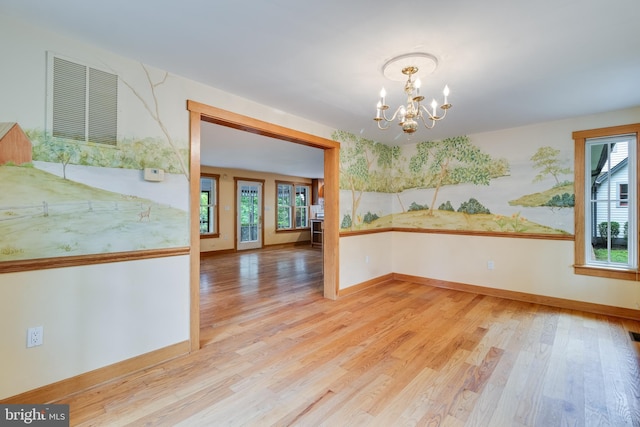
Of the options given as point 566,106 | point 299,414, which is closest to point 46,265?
point 299,414

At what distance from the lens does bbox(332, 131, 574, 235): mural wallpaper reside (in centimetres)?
370

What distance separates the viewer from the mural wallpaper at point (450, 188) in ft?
12.1

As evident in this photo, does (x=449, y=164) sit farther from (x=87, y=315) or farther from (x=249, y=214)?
(x=249, y=214)

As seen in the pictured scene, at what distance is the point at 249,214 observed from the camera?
8.64 meters

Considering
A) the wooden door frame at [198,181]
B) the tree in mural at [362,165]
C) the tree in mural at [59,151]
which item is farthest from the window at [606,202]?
the tree in mural at [59,151]

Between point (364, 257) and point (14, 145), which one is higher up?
point (14, 145)

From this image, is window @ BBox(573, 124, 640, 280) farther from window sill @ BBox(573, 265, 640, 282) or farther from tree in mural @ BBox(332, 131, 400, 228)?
tree in mural @ BBox(332, 131, 400, 228)

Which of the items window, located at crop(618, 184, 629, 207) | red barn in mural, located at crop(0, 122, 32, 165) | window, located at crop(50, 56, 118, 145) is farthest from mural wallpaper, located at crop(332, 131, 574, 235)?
red barn in mural, located at crop(0, 122, 32, 165)

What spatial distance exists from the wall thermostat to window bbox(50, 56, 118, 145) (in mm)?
290

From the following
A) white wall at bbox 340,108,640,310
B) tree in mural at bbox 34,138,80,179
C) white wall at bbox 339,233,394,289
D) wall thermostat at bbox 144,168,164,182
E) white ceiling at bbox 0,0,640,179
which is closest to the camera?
white ceiling at bbox 0,0,640,179

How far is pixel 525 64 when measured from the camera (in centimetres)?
220

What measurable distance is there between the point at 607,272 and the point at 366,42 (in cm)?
386

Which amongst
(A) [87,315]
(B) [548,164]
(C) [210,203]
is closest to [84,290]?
(A) [87,315]

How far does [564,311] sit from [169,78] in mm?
4952
